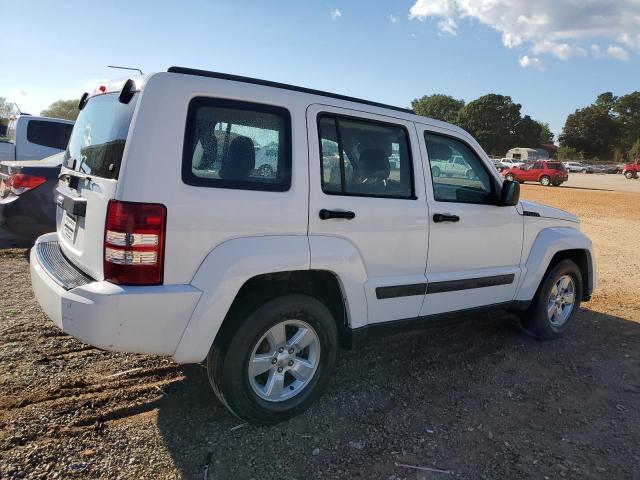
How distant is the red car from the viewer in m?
31.9

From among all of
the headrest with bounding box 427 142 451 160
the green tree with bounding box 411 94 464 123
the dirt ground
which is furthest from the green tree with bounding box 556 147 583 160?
the headrest with bounding box 427 142 451 160

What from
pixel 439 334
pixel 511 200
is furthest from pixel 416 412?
pixel 511 200

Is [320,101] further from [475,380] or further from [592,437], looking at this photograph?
[592,437]

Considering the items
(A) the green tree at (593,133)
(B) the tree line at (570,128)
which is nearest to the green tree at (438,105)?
(B) the tree line at (570,128)

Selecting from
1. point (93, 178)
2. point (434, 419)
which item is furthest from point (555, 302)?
point (93, 178)

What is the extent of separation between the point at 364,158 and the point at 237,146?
38.2 inches

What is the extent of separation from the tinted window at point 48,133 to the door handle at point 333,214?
7.42 m

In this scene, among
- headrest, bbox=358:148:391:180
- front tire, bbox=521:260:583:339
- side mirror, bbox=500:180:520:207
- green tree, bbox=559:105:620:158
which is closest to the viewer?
headrest, bbox=358:148:391:180

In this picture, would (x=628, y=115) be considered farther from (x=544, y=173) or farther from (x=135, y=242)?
(x=135, y=242)

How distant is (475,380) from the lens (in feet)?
12.6

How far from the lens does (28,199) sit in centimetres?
598

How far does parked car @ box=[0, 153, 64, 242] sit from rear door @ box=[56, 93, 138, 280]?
3.05m

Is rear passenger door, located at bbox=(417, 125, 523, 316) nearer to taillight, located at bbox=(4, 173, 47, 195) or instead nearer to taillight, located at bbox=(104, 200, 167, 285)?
taillight, located at bbox=(104, 200, 167, 285)

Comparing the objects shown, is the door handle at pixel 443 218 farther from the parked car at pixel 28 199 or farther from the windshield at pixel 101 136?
the parked car at pixel 28 199
